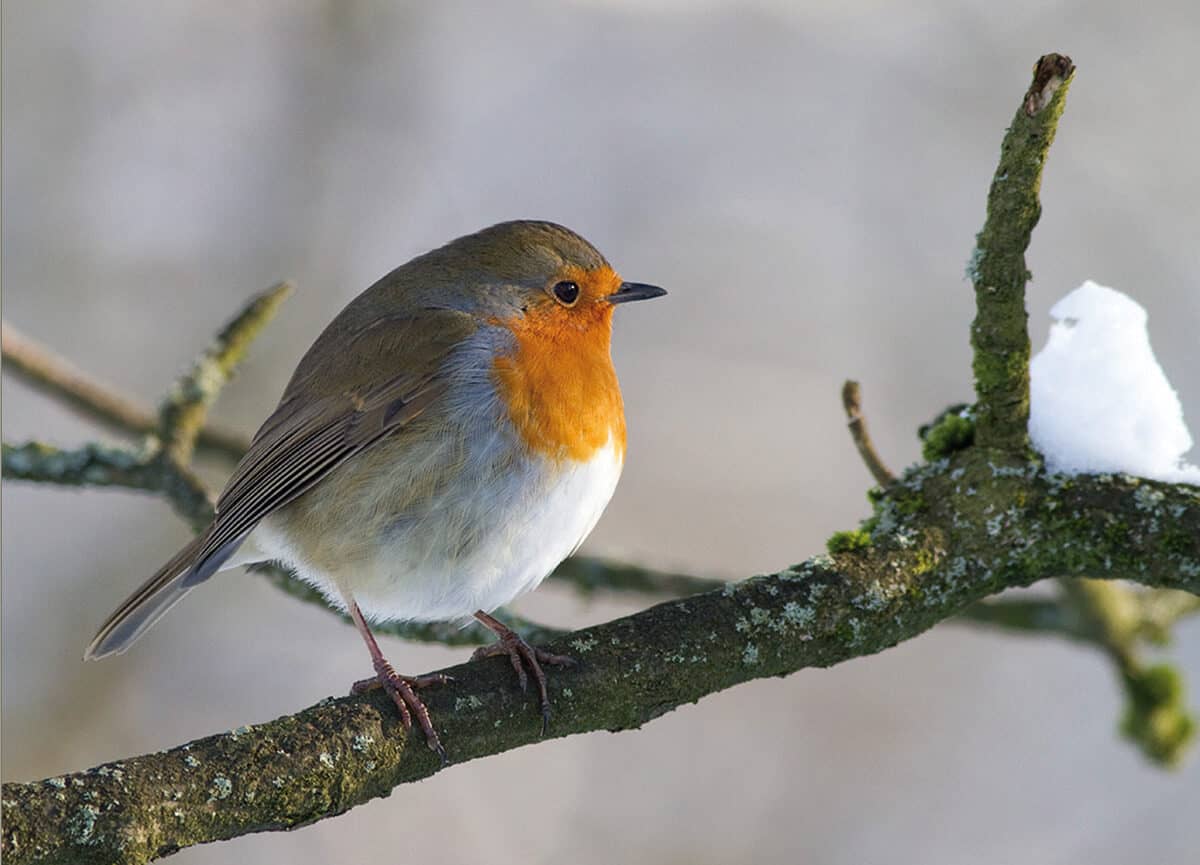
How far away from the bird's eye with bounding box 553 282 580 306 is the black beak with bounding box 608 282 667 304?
0.10 metres

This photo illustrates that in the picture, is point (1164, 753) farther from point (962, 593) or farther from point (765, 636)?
point (765, 636)

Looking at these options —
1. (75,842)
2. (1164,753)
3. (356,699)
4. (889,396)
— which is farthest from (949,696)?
(75,842)

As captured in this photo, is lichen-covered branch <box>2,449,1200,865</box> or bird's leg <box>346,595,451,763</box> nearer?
lichen-covered branch <box>2,449,1200,865</box>

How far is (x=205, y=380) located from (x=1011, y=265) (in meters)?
2.30

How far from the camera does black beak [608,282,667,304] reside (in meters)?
3.23

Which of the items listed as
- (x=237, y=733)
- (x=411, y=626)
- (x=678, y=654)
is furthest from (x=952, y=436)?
(x=237, y=733)

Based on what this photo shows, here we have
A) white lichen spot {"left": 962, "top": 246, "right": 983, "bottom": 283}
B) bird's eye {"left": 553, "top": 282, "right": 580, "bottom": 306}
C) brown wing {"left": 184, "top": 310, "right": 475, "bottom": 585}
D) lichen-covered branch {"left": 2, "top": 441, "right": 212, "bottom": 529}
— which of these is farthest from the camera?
lichen-covered branch {"left": 2, "top": 441, "right": 212, "bottom": 529}

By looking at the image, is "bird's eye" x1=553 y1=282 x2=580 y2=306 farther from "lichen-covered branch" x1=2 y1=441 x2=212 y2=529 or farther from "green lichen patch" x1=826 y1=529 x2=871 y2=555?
"lichen-covered branch" x1=2 y1=441 x2=212 y2=529

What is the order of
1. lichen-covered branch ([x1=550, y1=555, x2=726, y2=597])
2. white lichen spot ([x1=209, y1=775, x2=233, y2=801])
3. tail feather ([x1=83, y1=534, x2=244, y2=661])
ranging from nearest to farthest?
white lichen spot ([x1=209, y1=775, x2=233, y2=801]) < tail feather ([x1=83, y1=534, x2=244, y2=661]) < lichen-covered branch ([x1=550, y1=555, x2=726, y2=597])

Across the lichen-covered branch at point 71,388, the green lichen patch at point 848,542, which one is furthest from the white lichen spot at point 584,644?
the lichen-covered branch at point 71,388

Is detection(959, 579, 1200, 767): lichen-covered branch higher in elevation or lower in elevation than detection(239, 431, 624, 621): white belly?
lower

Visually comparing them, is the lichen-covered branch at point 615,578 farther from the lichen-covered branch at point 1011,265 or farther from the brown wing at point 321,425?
the lichen-covered branch at point 1011,265

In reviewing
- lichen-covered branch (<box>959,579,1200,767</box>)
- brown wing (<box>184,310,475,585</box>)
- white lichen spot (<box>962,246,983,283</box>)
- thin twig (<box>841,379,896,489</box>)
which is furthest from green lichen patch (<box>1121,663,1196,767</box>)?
brown wing (<box>184,310,475,585</box>)

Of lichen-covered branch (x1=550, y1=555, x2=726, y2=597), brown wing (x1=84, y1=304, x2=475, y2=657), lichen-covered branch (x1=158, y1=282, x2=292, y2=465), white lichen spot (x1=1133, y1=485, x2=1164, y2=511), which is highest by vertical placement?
lichen-covered branch (x1=158, y1=282, x2=292, y2=465)
